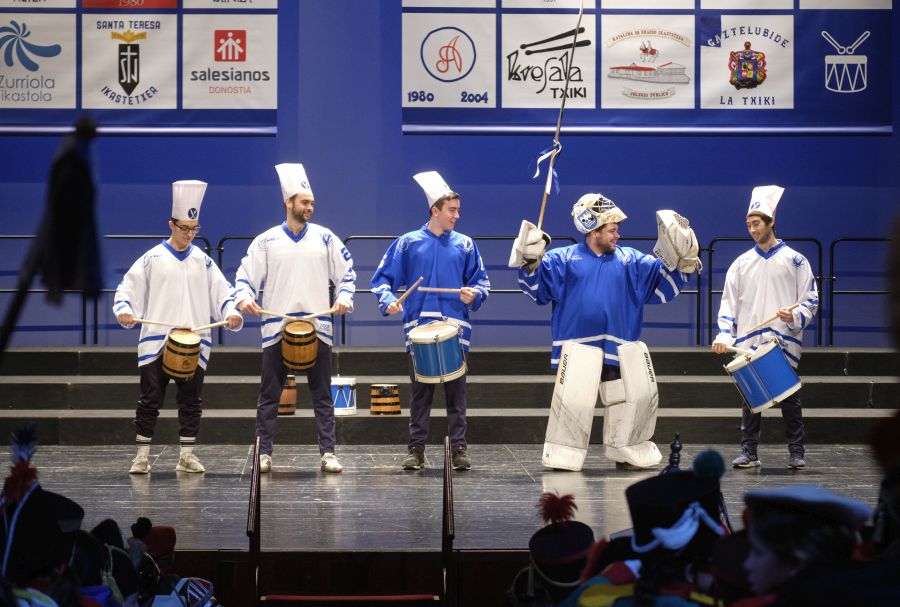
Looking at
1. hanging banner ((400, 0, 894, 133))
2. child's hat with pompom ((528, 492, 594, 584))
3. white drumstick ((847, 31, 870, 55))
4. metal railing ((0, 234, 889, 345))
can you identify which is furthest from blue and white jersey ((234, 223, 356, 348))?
white drumstick ((847, 31, 870, 55))

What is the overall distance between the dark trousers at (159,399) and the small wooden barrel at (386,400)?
1488mm

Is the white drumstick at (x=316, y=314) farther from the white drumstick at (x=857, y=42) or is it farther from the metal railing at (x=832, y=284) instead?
the white drumstick at (x=857, y=42)

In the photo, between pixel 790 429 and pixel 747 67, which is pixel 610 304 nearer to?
pixel 790 429

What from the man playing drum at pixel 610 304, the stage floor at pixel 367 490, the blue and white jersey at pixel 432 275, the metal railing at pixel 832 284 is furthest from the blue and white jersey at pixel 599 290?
the metal railing at pixel 832 284

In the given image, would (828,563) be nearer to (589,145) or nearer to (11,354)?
(11,354)

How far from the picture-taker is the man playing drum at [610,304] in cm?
638

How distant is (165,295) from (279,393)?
31.3 inches

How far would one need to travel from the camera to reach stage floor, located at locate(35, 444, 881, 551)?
4594 millimetres

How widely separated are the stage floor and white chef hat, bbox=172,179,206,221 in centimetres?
138

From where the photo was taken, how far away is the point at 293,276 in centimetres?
634

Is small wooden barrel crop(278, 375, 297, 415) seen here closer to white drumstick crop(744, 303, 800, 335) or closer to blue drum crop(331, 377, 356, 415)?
blue drum crop(331, 377, 356, 415)

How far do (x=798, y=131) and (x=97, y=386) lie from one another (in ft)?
18.8

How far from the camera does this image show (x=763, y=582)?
1.79 meters

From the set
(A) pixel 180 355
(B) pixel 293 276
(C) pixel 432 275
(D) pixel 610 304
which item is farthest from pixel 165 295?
(D) pixel 610 304
